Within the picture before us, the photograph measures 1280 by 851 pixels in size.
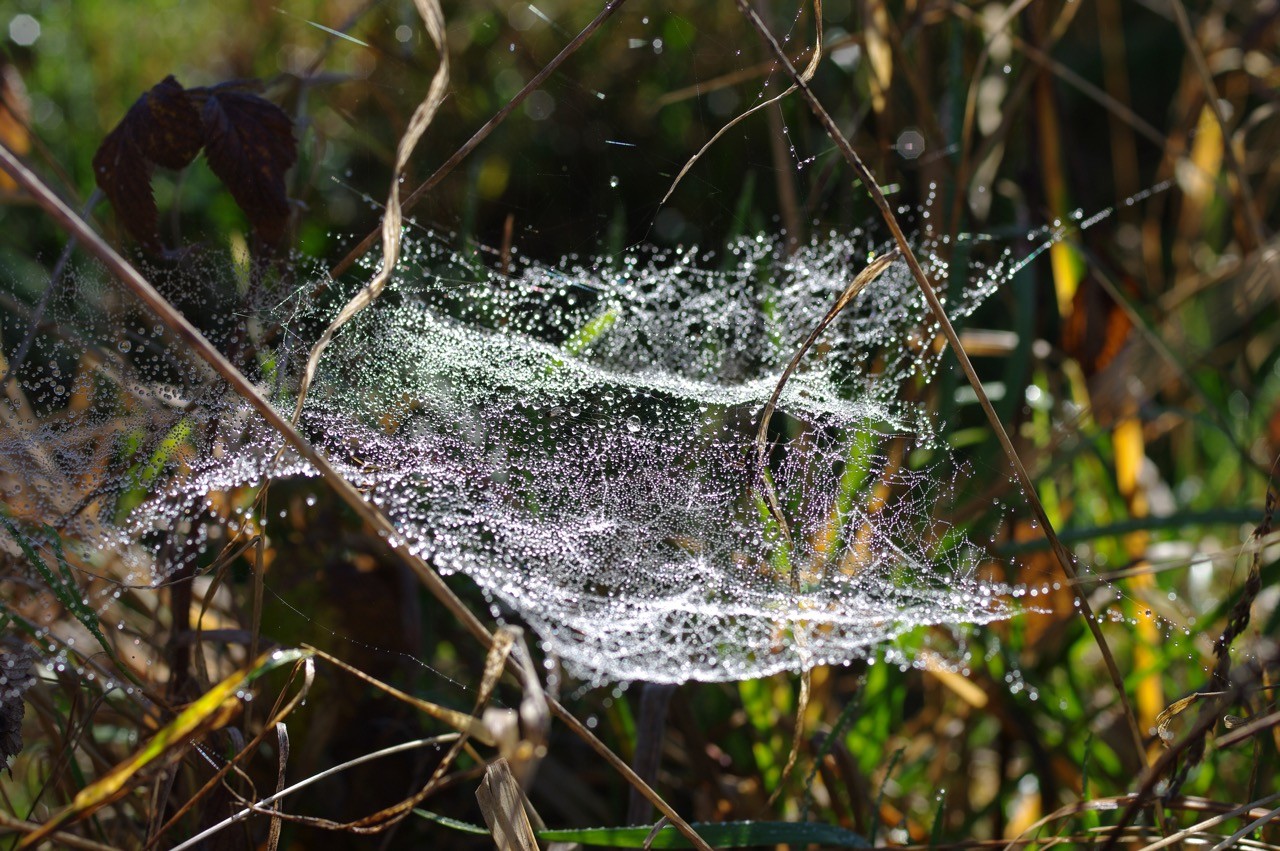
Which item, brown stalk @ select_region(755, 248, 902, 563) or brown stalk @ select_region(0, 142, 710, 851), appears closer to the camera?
brown stalk @ select_region(0, 142, 710, 851)

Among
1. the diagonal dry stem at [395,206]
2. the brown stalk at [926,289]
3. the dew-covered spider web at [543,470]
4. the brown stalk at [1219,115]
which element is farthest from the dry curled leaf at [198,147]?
the brown stalk at [1219,115]

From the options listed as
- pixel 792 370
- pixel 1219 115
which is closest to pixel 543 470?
pixel 792 370

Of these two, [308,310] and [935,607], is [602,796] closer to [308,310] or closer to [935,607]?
[935,607]

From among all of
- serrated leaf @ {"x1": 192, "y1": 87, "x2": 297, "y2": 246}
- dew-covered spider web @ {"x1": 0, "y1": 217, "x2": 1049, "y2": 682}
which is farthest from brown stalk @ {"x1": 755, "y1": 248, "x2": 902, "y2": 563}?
serrated leaf @ {"x1": 192, "y1": 87, "x2": 297, "y2": 246}

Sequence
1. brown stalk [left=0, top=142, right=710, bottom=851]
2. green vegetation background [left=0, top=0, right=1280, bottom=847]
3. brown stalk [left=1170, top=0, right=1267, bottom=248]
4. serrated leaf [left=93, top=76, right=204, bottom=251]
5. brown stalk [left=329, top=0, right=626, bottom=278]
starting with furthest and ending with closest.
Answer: brown stalk [left=1170, top=0, right=1267, bottom=248], green vegetation background [left=0, top=0, right=1280, bottom=847], serrated leaf [left=93, top=76, right=204, bottom=251], brown stalk [left=329, top=0, right=626, bottom=278], brown stalk [left=0, top=142, right=710, bottom=851]

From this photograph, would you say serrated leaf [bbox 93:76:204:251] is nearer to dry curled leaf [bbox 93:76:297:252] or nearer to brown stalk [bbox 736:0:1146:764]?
dry curled leaf [bbox 93:76:297:252]

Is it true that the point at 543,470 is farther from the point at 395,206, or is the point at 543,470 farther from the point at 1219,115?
the point at 1219,115

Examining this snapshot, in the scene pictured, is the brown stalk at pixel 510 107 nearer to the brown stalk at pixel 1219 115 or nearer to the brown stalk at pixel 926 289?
the brown stalk at pixel 926 289
